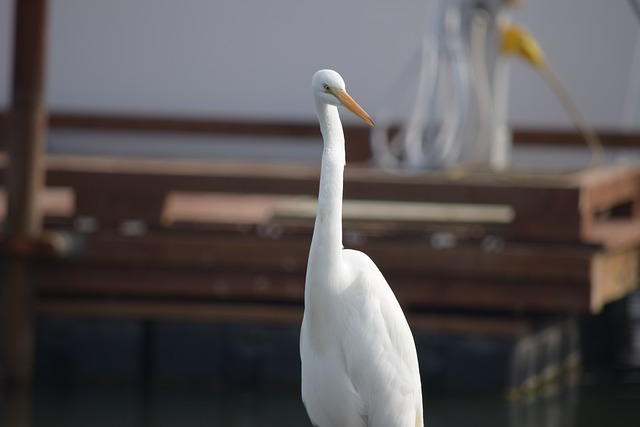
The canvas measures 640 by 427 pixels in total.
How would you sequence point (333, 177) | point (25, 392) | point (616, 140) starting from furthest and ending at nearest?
point (616, 140)
point (25, 392)
point (333, 177)

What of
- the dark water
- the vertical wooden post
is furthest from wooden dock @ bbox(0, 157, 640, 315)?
the dark water

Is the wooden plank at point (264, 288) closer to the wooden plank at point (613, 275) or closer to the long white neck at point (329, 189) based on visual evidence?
the wooden plank at point (613, 275)

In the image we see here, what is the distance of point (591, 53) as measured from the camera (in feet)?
35.1

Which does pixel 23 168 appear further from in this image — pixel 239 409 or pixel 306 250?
pixel 239 409

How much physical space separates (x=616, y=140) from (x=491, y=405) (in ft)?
11.9

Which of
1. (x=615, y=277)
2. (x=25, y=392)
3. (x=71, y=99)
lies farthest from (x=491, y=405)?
(x=71, y=99)

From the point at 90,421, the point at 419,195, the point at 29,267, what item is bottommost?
the point at 90,421

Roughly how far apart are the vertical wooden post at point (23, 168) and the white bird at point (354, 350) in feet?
10.0

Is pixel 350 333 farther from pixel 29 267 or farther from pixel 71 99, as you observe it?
pixel 71 99

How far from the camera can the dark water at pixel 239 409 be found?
269 inches

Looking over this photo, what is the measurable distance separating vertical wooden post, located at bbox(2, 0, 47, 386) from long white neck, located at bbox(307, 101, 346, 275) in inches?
126

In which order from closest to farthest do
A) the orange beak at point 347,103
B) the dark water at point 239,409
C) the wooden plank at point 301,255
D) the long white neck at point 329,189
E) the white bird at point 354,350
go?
the orange beak at point 347,103 < the long white neck at point 329,189 < the white bird at point 354,350 < the dark water at point 239,409 < the wooden plank at point 301,255

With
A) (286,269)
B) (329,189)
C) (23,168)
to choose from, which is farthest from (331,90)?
(23,168)

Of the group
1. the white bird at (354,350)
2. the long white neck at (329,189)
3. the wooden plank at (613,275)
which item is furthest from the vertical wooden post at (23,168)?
the long white neck at (329,189)
